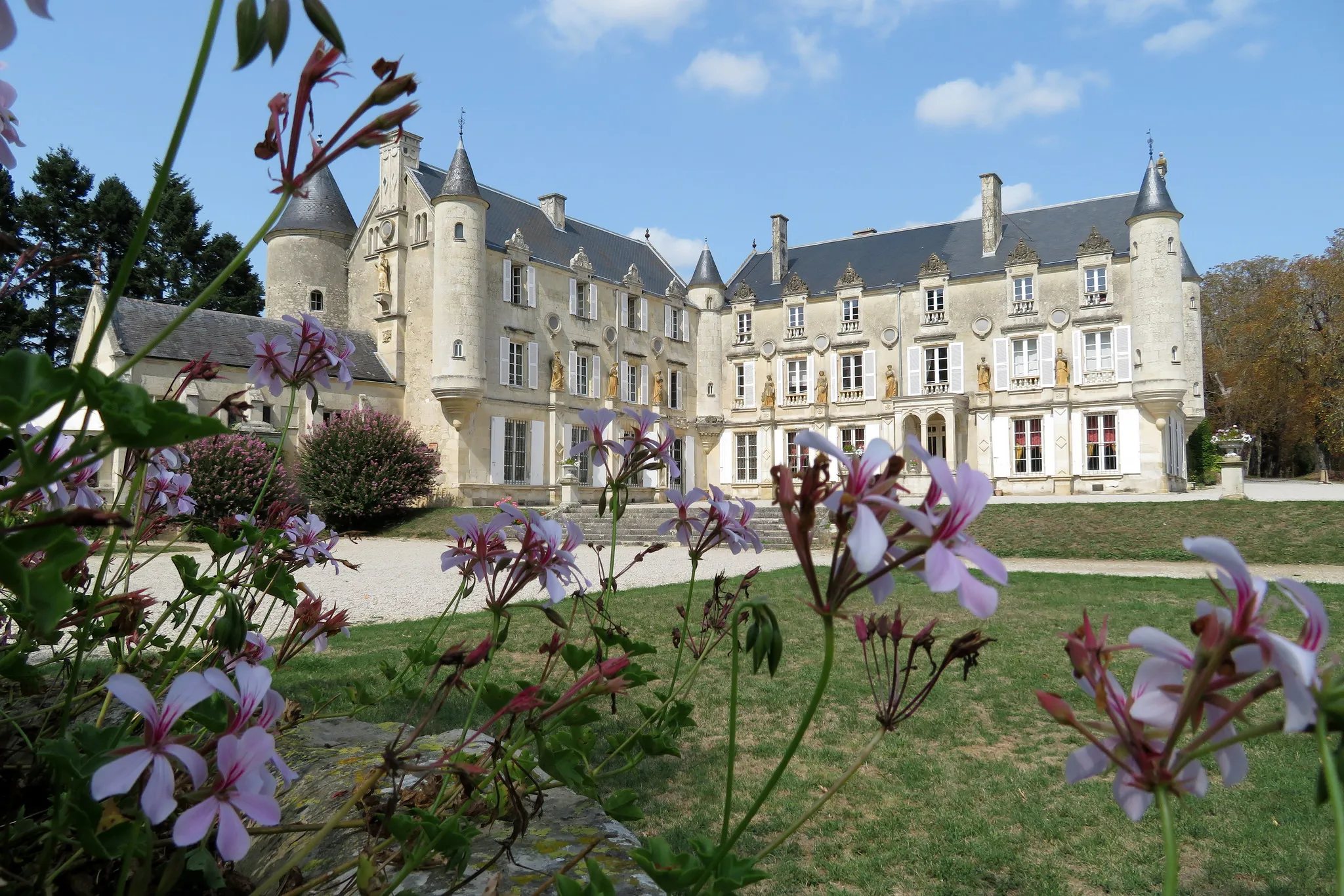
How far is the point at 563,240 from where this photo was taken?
105 ft

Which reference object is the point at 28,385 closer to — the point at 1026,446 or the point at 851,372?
the point at 1026,446

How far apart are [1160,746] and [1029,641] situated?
6.73 meters

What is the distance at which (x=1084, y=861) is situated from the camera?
2.98 m

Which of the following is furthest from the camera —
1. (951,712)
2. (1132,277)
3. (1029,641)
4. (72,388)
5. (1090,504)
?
(1132,277)

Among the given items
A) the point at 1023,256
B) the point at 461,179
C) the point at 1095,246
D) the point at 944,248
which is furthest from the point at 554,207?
the point at 1095,246

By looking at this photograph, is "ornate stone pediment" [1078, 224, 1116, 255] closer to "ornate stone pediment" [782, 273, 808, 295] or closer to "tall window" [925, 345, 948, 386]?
"tall window" [925, 345, 948, 386]

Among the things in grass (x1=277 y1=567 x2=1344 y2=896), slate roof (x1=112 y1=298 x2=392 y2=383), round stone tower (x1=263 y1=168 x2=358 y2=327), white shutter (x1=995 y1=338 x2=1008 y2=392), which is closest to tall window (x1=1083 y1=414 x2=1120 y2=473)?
white shutter (x1=995 y1=338 x2=1008 y2=392)

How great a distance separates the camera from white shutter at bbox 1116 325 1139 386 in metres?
28.6

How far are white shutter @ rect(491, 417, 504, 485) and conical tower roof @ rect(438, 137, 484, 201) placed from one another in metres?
7.16

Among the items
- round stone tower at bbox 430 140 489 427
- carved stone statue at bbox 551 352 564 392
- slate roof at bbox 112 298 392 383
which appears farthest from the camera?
carved stone statue at bbox 551 352 564 392

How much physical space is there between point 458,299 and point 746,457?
14781 mm

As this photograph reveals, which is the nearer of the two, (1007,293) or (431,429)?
(431,429)

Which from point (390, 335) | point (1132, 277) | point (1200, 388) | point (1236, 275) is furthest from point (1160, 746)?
point (1236, 275)

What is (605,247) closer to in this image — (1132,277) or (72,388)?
(1132,277)
